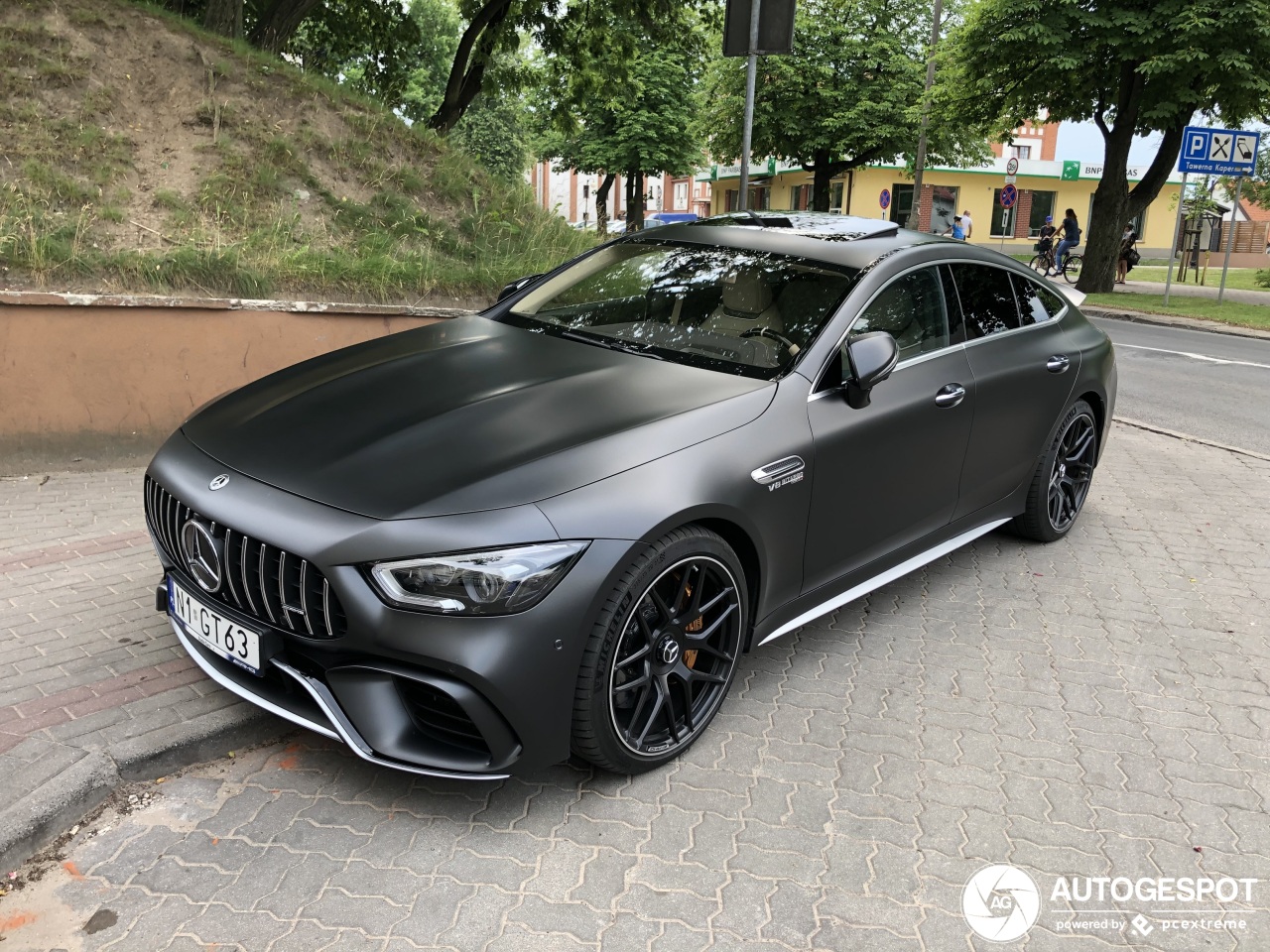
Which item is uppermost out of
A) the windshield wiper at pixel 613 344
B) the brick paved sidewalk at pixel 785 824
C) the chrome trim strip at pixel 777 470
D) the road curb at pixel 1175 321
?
the windshield wiper at pixel 613 344

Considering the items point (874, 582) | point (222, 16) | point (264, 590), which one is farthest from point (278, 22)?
point (264, 590)

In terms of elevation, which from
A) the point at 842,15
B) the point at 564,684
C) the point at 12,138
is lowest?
the point at 564,684

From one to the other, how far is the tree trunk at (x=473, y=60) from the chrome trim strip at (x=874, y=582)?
39.6 feet

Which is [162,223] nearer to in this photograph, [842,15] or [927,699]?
[927,699]

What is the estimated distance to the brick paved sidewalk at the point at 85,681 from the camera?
2.83m

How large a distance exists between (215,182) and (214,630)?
543 centimetres

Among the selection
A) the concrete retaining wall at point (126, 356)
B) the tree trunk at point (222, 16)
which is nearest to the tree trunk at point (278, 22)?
the tree trunk at point (222, 16)

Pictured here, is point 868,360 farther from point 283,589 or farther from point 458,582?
point 283,589

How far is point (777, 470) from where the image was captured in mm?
3242

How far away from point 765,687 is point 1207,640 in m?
2.04

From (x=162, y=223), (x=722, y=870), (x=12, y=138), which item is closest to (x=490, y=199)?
(x=162, y=223)

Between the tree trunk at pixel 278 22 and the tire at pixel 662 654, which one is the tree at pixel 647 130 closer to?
the tree trunk at pixel 278 22

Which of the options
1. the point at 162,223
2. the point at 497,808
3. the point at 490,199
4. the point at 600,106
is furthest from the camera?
the point at 600,106

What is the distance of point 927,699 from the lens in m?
3.69
